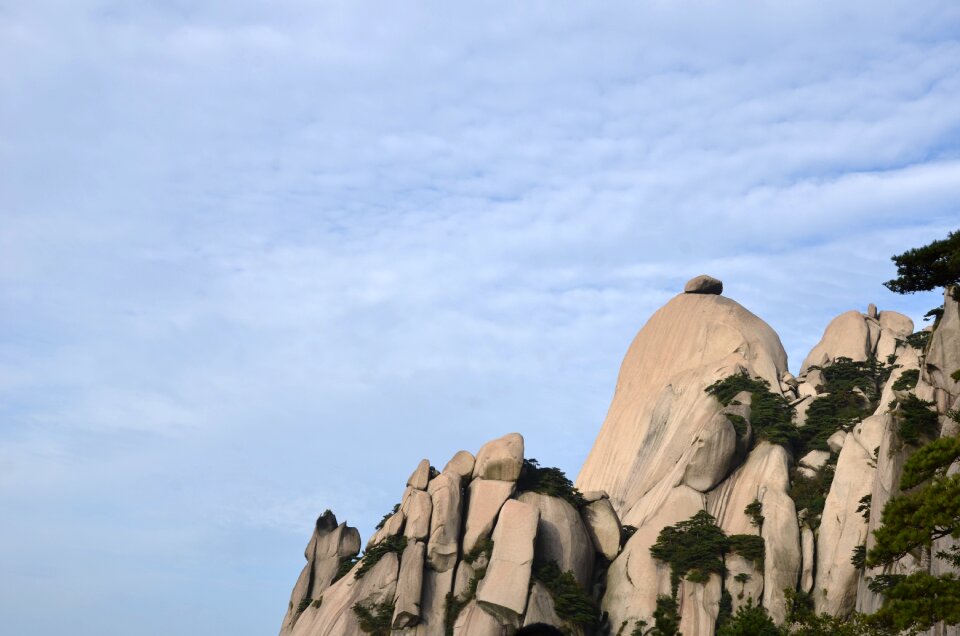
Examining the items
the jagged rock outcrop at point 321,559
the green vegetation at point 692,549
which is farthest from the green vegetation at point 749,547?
the jagged rock outcrop at point 321,559

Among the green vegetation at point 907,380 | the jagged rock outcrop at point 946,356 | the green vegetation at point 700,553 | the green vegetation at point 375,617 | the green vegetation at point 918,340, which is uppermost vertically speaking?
the green vegetation at point 918,340

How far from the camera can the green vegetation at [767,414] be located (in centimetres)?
5959

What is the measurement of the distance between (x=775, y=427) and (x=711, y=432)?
382cm

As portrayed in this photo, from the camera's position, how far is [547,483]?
2402 inches

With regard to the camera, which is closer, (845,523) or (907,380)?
(845,523)

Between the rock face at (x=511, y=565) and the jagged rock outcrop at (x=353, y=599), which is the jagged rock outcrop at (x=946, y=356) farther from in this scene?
the jagged rock outcrop at (x=353, y=599)

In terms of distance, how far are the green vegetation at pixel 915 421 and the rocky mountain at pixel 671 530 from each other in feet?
0.24

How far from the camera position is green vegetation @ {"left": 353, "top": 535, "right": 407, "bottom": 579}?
189 ft

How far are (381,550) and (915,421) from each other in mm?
28217

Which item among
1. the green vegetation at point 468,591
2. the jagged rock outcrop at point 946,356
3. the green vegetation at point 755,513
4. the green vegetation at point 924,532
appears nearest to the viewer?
the green vegetation at point 924,532

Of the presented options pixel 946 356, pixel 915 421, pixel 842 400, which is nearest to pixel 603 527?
pixel 842 400

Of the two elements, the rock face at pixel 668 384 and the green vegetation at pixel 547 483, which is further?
the rock face at pixel 668 384

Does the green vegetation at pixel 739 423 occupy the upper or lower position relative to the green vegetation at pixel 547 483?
upper

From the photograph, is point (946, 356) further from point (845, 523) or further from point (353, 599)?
point (353, 599)
